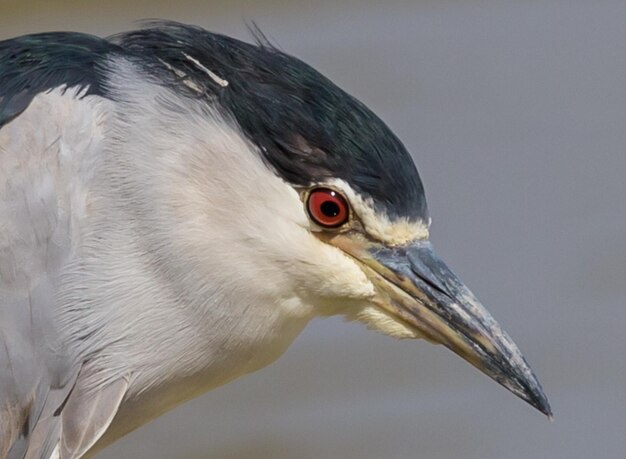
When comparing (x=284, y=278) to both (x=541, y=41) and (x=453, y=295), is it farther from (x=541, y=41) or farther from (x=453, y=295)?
(x=541, y=41)

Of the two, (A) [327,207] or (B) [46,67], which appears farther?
(B) [46,67]

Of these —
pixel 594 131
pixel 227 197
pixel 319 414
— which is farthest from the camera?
pixel 594 131

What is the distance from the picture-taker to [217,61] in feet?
13.1

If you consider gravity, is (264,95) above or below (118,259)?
above

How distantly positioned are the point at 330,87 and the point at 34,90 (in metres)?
0.67

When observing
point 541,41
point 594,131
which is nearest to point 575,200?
point 594,131

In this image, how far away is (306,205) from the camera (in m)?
3.85

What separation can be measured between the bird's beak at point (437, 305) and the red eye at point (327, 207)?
65 millimetres

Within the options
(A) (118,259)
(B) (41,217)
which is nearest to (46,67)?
(B) (41,217)

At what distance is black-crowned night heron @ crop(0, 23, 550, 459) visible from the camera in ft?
12.7

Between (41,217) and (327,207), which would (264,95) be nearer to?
(327,207)

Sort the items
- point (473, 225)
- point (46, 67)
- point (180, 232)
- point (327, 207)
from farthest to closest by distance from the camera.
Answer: point (473, 225) → point (46, 67) → point (180, 232) → point (327, 207)

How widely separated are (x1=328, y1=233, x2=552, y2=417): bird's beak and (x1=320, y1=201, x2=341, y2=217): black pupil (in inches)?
3.1

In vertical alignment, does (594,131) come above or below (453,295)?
above
